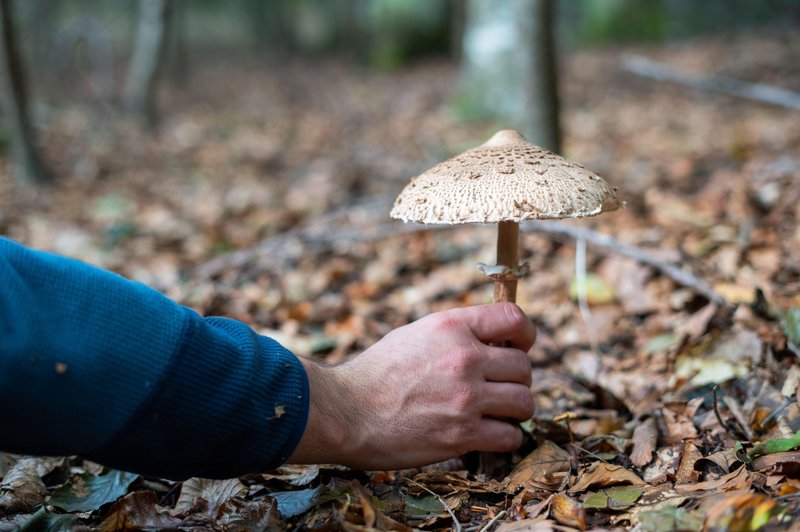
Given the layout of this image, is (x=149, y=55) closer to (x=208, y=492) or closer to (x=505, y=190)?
(x=208, y=492)

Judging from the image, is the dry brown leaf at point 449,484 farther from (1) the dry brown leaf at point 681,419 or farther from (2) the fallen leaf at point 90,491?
(2) the fallen leaf at point 90,491

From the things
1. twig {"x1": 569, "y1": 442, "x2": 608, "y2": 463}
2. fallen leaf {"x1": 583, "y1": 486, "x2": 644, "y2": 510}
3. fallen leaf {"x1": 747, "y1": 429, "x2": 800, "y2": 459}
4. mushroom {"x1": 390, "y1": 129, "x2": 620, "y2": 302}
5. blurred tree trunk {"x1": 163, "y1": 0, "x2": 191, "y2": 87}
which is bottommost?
twig {"x1": 569, "y1": 442, "x2": 608, "y2": 463}

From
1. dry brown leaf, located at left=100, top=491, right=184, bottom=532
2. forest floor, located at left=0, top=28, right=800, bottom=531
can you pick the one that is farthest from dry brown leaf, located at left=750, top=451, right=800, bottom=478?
dry brown leaf, located at left=100, top=491, right=184, bottom=532

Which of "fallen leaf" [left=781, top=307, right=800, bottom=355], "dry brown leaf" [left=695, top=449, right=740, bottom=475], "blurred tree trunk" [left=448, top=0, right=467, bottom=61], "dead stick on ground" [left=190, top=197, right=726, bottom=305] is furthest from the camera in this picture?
"blurred tree trunk" [left=448, top=0, right=467, bottom=61]

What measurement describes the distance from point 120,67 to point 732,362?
22.2 meters

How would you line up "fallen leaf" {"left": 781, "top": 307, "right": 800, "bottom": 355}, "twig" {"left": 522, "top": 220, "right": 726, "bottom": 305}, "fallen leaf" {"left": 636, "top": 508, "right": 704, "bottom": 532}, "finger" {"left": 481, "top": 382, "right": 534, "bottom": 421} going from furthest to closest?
1. "twig" {"left": 522, "top": 220, "right": 726, "bottom": 305}
2. "fallen leaf" {"left": 781, "top": 307, "right": 800, "bottom": 355}
3. "finger" {"left": 481, "top": 382, "right": 534, "bottom": 421}
4. "fallen leaf" {"left": 636, "top": 508, "right": 704, "bottom": 532}

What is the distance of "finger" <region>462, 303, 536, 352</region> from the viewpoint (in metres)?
1.98

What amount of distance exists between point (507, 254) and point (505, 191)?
0.35 meters

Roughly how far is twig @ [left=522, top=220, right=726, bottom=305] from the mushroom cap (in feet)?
3.80

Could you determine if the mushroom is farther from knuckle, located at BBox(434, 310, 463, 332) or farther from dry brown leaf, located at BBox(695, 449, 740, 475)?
dry brown leaf, located at BBox(695, 449, 740, 475)

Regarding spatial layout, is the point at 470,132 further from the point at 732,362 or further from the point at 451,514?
the point at 451,514

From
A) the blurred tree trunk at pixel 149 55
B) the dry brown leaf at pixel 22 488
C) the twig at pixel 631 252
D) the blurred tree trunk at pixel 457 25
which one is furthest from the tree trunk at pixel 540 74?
the blurred tree trunk at pixel 457 25

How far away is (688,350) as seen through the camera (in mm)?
2623

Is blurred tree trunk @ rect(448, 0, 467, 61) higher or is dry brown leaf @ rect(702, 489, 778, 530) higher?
blurred tree trunk @ rect(448, 0, 467, 61)
